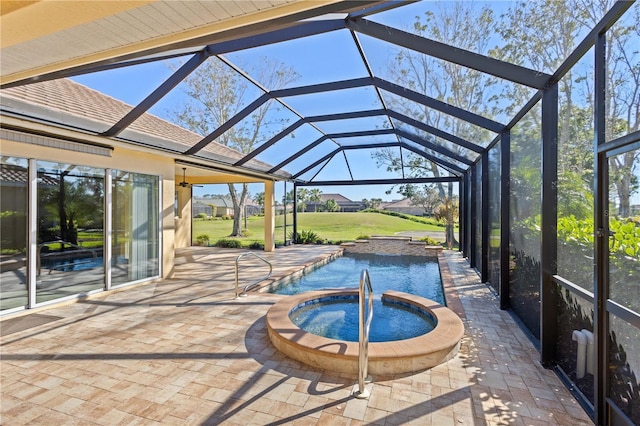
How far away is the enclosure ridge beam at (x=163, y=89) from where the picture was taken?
484 cm

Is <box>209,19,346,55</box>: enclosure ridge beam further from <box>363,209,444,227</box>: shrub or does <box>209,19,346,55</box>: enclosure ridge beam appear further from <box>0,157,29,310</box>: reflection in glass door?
<box>363,209,444,227</box>: shrub

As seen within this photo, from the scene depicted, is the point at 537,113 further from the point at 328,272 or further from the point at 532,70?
the point at 328,272

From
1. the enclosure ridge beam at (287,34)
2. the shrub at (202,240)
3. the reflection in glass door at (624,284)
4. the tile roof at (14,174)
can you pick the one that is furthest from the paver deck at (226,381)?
the shrub at (202,240)

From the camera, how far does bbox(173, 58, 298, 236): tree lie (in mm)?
5523

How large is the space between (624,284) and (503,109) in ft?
12.1

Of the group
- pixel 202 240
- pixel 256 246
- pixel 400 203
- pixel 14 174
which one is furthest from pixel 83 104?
pixel 400 203

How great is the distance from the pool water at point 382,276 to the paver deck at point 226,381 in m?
3.00

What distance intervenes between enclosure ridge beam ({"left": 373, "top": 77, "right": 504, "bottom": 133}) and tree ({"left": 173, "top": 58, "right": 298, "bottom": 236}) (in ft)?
6.30

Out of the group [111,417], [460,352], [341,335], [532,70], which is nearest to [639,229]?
[532,70]

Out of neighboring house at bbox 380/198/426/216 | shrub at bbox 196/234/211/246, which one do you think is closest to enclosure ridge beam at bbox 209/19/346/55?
shrub at bbox 196/234/211/246

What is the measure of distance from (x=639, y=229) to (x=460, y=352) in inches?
106

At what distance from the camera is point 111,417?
2814mm

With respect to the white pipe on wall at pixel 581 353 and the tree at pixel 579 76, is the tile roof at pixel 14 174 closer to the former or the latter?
the tree at pixel 579 76

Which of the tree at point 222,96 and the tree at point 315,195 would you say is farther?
the tree at point 315,195
